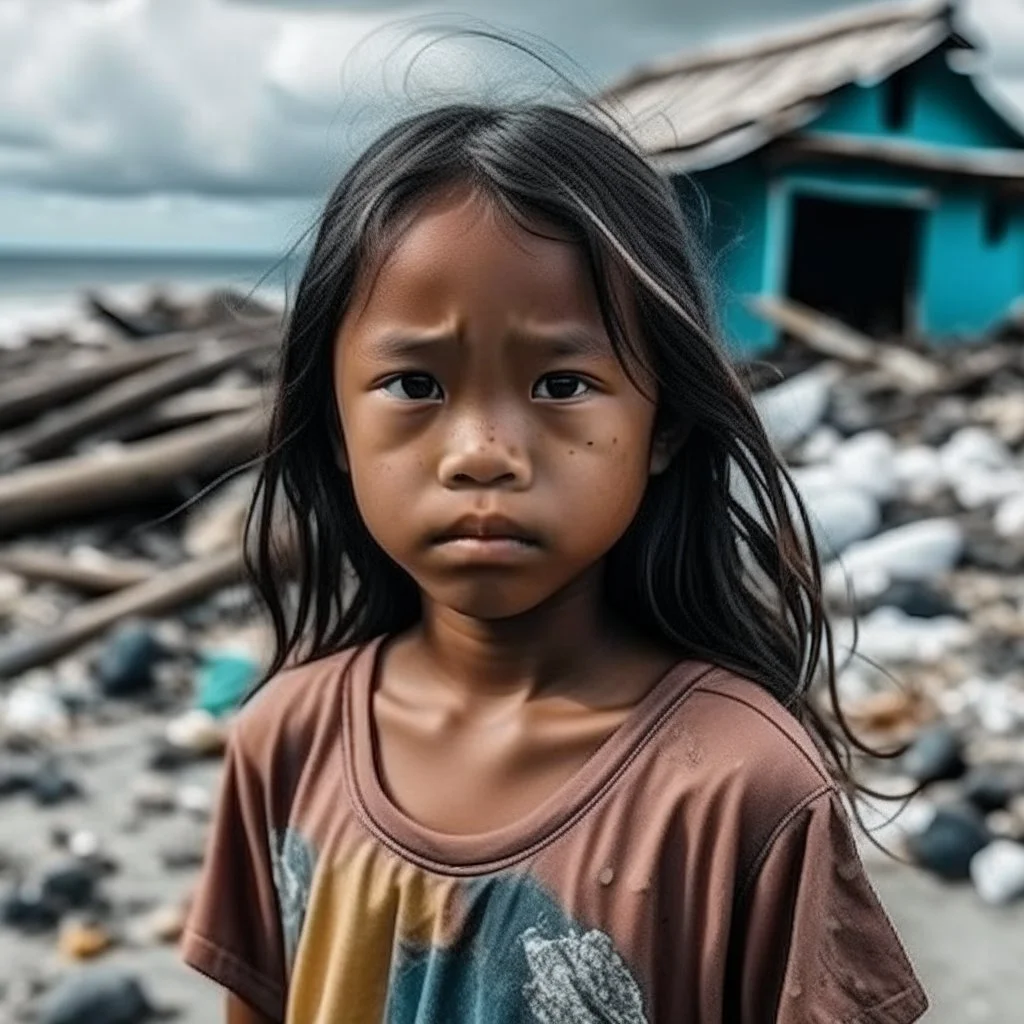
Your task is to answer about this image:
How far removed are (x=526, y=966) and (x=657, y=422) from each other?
54cm

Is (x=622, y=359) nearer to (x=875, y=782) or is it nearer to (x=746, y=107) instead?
(x=875, y=782)

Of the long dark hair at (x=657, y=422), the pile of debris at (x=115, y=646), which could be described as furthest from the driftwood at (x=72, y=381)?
the long dark hair at (x=657, y=422)

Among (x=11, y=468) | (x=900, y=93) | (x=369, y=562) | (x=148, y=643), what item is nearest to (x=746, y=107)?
(x=900, y=93)

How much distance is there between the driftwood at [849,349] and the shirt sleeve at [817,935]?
9006 millimetres

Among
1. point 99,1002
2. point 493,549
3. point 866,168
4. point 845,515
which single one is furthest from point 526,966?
point 866,168

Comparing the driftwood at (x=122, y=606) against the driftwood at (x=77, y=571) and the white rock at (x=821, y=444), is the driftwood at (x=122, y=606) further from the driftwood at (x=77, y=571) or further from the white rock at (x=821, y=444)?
the white rock at (x=821, y=444)

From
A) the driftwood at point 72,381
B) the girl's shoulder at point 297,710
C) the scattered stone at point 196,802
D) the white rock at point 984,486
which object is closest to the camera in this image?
the girl's shoulder at point 297,710

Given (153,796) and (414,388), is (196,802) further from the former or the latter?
(414,388)

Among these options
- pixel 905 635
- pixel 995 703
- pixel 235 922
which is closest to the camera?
pixel 235 922

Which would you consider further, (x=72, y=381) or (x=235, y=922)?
(x=72, y=381)

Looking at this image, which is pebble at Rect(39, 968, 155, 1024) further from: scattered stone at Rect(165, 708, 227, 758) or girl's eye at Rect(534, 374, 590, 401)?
girl's eye at Rect(534, 374, 590, 401)

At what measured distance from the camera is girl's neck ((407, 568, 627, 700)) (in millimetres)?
1607

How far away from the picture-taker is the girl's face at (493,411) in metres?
1.46

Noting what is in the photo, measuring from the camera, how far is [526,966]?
59.2 inches
